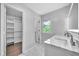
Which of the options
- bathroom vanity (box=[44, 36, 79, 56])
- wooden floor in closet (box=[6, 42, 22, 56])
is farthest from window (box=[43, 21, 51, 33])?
wooden floor in closet (box=[6, 42, 22, 56])

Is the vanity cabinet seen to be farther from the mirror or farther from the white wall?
the mirror

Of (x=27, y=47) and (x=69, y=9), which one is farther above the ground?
(x=69, y=9)

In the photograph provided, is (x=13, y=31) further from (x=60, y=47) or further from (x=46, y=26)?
(x=60, y=47)

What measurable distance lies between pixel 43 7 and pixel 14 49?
102 centimetres

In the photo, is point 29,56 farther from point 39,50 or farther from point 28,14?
point 28,14

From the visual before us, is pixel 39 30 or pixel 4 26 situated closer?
pixel 4 26

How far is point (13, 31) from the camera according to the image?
5.59 feet

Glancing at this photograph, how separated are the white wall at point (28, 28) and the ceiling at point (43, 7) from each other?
0.09 metres

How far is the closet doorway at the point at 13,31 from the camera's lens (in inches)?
64.4

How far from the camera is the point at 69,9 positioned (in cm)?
164

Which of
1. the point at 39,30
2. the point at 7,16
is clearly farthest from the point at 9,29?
the point at 39,30

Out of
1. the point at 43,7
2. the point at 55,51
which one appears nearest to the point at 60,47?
the point at 55,51

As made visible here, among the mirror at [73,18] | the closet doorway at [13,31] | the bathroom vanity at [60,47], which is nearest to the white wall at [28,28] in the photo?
the closet doorway at [13,31]

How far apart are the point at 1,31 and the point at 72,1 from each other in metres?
1.41
